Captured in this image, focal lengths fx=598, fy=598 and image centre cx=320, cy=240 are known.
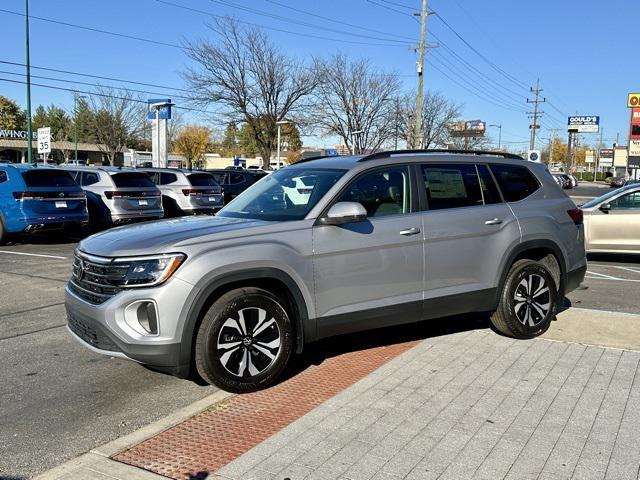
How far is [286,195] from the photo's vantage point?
5.28 metres

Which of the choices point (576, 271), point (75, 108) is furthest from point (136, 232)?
point (75, 108)

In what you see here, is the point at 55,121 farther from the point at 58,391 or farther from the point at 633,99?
the point at 58,391

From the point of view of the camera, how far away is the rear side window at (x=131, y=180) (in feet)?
49.5

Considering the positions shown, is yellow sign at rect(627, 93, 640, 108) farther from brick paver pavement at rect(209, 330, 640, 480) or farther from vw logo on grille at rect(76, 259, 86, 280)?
vw logo on grille at rect(76, 259, 86, 280)

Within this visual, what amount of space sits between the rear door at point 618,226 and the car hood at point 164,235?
8.99 m

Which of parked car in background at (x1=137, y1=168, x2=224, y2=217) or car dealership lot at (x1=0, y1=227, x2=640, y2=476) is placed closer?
car dealership lot at (x1=0, y1=227, x2=640, y2=476)

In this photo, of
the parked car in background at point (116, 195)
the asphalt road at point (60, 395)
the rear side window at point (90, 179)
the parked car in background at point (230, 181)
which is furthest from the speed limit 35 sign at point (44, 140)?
the asphalt road at point (60, 395)

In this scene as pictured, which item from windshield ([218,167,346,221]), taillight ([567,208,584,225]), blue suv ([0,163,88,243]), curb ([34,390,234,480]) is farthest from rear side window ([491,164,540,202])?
blue suv ([0,163,88,243])

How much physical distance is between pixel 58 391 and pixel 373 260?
8.66ft

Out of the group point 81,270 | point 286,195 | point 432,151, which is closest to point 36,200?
point 81,270

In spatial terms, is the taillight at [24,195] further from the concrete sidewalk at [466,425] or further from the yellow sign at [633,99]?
the yellow sign at [633,99]

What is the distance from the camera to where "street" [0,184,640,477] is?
3.67 meters

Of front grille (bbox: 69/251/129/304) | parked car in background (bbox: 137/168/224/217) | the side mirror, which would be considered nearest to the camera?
front grille (bbox: 69/251/129/304)

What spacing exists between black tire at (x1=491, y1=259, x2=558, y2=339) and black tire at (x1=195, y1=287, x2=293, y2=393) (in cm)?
235
